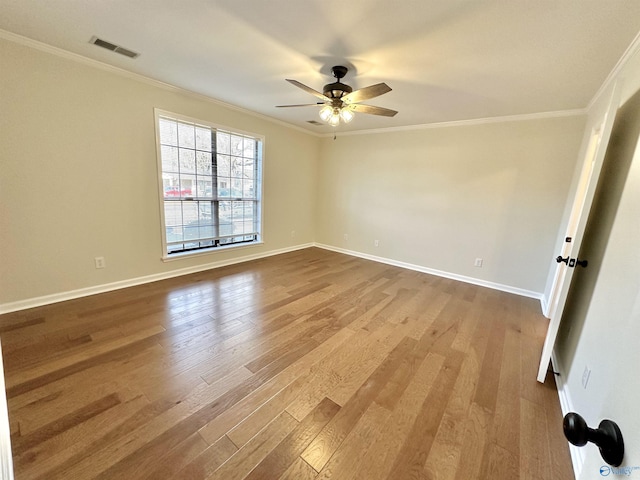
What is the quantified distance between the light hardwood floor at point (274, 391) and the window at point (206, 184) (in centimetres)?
110

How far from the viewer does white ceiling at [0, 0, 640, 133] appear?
5.28ft

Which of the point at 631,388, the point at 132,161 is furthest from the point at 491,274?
the point at 132,161

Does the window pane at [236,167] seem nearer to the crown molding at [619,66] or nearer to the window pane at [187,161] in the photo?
the window pane at [187,161]

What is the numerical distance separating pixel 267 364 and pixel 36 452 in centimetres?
121

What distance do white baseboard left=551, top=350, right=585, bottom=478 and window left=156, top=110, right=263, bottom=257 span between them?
4056 mm

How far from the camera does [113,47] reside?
90.7 inches

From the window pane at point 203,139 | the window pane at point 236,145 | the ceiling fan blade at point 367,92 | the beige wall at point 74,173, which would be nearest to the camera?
the ceiling fan blade at point 367,92

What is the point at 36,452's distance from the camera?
4.20 ft

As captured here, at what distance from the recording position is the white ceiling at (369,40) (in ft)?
5.28

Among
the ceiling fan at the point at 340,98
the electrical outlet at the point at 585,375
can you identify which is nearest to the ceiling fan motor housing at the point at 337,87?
the ceiling fan at the point at 340,98

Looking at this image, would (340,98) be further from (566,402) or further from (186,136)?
(566,402)

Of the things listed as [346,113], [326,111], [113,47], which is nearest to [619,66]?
[346,113]

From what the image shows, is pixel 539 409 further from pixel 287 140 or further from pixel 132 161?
pixel 287 140

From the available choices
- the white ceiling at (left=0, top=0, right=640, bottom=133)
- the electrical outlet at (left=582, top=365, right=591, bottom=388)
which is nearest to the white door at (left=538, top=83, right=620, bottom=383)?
the electrical outlet at (left=582, top=365, right=591, bottom=388)
